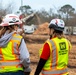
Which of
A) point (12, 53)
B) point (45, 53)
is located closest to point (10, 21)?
point (12, 53)

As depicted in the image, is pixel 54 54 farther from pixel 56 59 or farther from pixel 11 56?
pixel 11 56

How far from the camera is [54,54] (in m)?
5.10

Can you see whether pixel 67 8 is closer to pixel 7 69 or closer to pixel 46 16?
pixel 46 16

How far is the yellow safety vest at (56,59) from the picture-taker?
16.6 feet

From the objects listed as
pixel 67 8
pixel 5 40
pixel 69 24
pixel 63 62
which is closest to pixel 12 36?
pixel 5 40

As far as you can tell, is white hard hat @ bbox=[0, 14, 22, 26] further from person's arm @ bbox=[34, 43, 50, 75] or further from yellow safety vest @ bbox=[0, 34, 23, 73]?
person's arm @ bbox=[34, 43, 50, 75]

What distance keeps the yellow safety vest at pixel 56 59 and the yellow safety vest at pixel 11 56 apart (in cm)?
46

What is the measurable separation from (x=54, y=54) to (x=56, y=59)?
0.28 ft

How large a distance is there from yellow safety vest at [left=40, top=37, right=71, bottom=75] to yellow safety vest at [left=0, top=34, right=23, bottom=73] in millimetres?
463

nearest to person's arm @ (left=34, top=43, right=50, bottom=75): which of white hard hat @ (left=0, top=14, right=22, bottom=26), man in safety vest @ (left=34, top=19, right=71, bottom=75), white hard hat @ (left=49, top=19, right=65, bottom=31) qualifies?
man in safety vest @ (left=34, top=19, right=71, bottom=75)

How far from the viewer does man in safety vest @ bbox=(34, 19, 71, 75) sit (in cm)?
504

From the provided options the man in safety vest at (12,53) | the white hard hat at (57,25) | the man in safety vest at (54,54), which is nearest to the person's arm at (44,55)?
the man in safety vest at (54,54)

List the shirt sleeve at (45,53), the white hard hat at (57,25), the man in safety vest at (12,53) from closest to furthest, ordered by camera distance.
→ the man in safety vest at (12,53) < the shirt sleeve at (45,53) < the white hard hat at (57,25)

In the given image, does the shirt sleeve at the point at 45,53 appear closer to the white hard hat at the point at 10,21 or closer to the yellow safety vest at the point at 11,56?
the yellow safety vest at the point at 11,56
